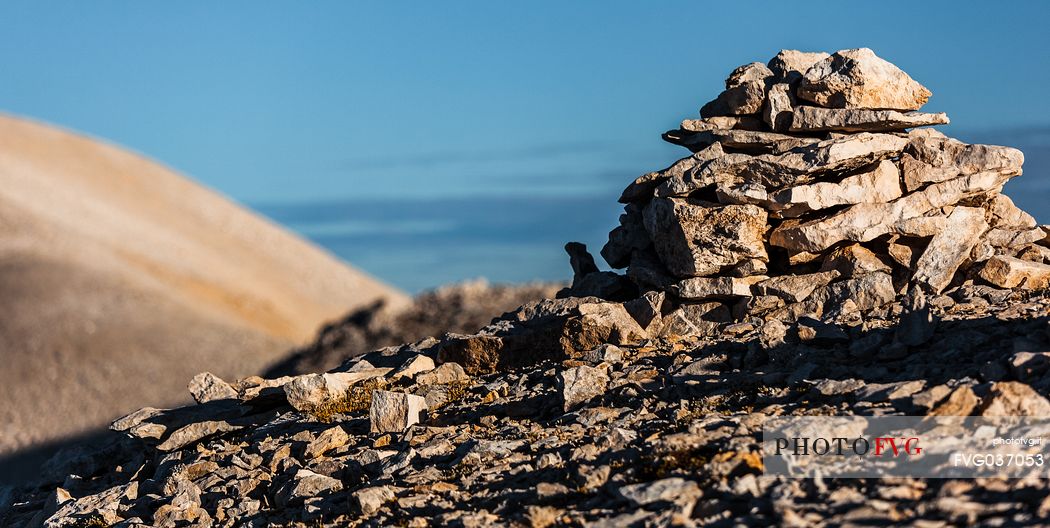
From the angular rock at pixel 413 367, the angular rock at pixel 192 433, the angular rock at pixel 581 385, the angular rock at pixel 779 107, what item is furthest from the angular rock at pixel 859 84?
the angular rock at pixel 192 433

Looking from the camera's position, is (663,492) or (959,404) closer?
(663,492)

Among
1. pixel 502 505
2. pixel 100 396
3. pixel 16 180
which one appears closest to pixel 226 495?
pixel 502 505

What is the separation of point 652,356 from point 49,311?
44139mm

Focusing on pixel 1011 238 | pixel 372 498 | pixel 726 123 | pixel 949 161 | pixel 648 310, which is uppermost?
pixel 726 123

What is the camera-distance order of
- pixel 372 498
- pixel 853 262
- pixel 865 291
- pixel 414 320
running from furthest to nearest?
pixel 414 320
pixel 853 262
pixel 865 291
pixel 372 498

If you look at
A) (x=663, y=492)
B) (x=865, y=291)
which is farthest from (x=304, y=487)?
(x=865, y=291)

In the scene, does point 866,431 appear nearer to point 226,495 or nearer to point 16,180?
point 226,495

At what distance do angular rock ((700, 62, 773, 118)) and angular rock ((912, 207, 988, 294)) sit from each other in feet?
10.5

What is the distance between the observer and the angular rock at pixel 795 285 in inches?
576

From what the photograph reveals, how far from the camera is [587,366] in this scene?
1330 centimetres

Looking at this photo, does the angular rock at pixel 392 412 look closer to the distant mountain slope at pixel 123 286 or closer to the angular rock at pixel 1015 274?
the angular rock at pixel 1015 274

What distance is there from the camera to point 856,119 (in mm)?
15023

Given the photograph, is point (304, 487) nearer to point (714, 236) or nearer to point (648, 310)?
point (648, 310)

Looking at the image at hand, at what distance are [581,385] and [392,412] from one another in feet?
7.81
